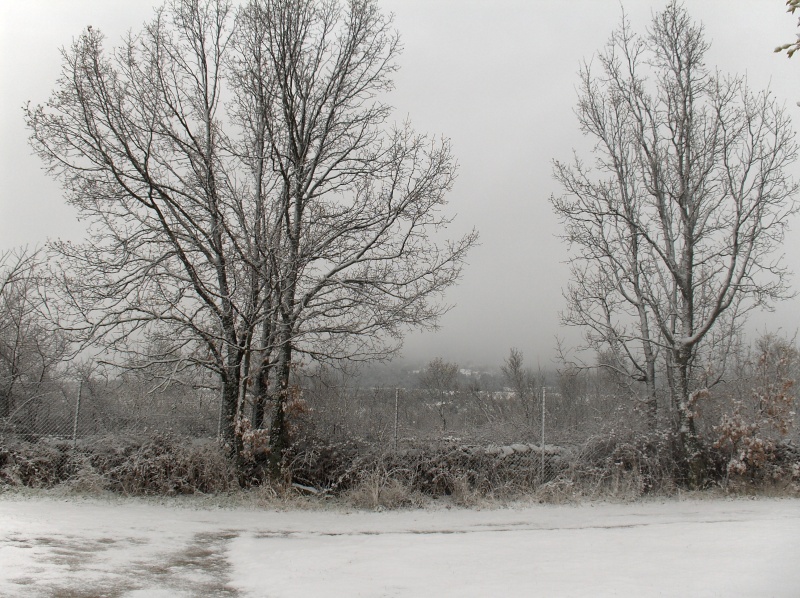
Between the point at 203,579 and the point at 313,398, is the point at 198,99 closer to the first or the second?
the point at 313,398

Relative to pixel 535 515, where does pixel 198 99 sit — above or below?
above

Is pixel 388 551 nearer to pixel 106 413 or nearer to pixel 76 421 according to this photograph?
pixel 76 421

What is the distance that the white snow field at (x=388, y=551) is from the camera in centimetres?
524

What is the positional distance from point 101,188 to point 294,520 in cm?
678

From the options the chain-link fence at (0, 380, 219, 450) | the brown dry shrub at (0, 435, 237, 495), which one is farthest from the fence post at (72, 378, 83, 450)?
the brown dry shrub at (0, 435, 237, 495)

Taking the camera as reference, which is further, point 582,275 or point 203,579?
point 582,275

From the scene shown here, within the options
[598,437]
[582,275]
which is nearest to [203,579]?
[598,437]

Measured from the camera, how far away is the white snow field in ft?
17.2

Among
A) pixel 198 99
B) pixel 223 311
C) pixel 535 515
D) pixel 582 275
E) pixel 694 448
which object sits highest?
pixel 198 99

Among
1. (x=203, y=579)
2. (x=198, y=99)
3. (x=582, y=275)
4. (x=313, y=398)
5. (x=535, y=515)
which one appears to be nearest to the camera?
(x=203, y=579)

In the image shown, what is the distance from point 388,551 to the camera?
6.91 metres

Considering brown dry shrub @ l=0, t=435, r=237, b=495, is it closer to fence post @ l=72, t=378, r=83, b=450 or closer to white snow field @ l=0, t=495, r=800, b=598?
fence post @ l=72, t=378, r=83, b=450

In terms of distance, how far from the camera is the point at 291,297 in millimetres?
11055

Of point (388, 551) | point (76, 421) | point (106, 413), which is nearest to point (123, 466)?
point (76, 421)
